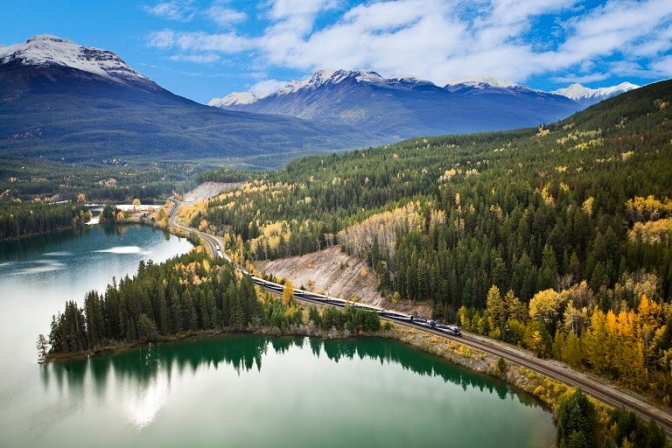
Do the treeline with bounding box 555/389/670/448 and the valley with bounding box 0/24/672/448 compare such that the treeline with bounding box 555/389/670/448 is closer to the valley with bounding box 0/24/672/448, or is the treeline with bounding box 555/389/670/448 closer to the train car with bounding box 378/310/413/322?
the valley with bounding box 0/24/672/448

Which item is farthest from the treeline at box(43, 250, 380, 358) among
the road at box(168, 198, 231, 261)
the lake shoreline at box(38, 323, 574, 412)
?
the road at box(168, 198, 231, 261)

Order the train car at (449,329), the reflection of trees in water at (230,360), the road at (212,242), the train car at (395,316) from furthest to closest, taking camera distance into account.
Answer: the road at (212,242)
the train car at (395,316)
the train car at (449,329)
the reflection of trees in water at (230,360)

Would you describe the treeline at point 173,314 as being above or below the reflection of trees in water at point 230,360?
above

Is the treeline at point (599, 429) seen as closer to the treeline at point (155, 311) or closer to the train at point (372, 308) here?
the train at point (372, 308)

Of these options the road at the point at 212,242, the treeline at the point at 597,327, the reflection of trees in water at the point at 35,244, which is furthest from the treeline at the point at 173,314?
the reflection of trees in water at the point at 35,244

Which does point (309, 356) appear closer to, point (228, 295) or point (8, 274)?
point (228, 295)

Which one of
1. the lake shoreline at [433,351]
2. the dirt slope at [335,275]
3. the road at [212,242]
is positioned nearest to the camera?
the lake shoreline at [433,351]
